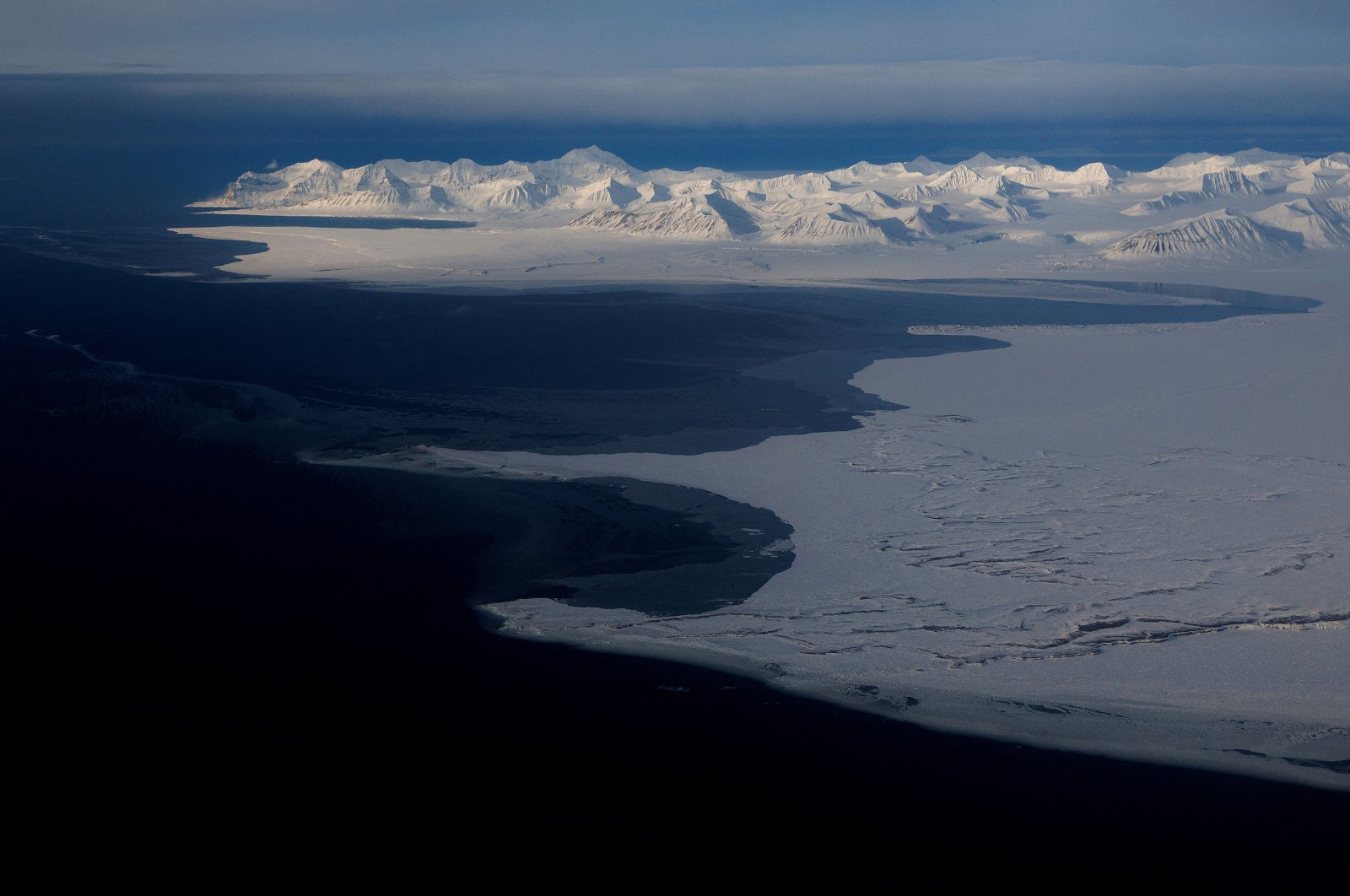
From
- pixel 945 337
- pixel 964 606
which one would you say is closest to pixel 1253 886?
pixel 964 606

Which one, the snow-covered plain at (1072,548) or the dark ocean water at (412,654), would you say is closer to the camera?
the dark ocean water at (412,654)

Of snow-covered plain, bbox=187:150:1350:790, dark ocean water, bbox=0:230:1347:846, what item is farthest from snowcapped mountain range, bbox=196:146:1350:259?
dark ocean water, bbox=0:230:1347:846

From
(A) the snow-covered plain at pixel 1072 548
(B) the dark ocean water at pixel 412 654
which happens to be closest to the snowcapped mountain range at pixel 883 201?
(A) the snow-covered plain at pixel 1072 548

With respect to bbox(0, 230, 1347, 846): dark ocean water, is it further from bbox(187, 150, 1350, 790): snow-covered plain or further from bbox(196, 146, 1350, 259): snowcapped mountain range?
bbox(196, 146, 1350, 259): snowcapped mountain range

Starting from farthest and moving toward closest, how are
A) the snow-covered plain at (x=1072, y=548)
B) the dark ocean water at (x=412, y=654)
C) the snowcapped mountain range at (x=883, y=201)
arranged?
the snowcapped mountain range at (x=883, y=201) → the snow-covered plain at (x=1072, y=548) → the dark ocean water at (x=412, y=654)

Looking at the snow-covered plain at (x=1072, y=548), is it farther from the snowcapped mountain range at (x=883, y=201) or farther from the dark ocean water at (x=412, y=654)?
the snowcapped mountain range at (x=883, y=201)

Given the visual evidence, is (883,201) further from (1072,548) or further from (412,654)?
(412,654)

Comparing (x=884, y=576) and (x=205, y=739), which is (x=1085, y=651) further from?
(x=205, y=739)
